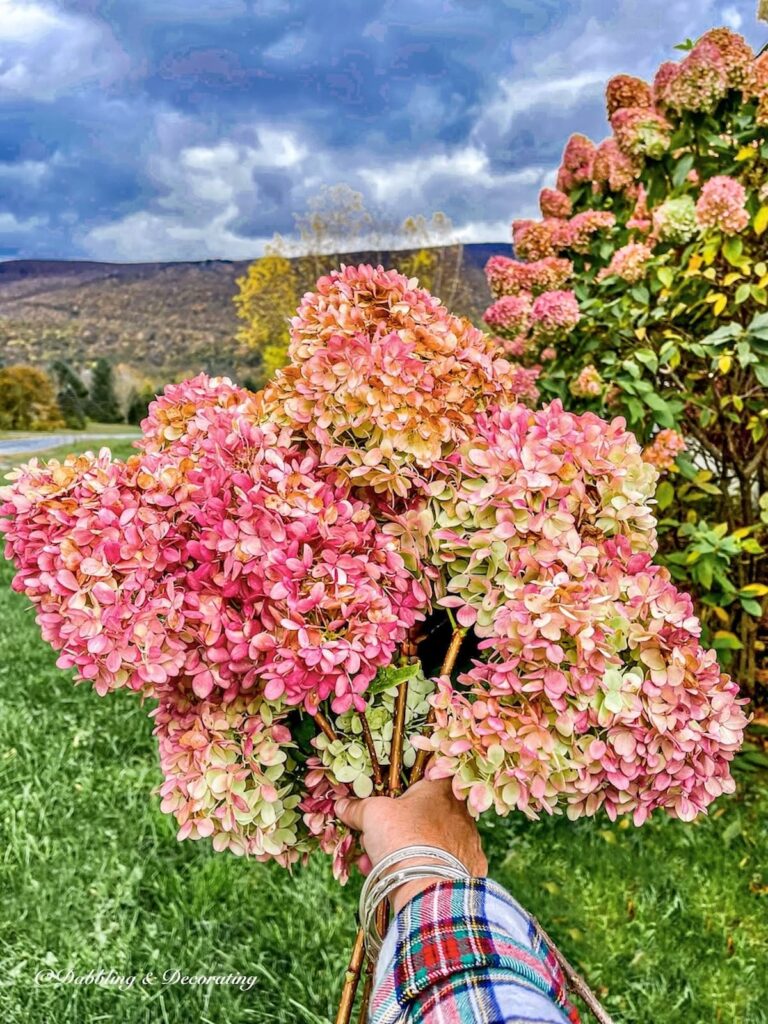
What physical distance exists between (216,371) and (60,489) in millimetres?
7016

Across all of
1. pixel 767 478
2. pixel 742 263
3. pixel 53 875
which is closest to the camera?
pixel 742 263

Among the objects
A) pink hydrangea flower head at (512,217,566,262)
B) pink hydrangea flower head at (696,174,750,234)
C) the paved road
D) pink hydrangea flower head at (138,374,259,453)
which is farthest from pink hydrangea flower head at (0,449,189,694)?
the paved road

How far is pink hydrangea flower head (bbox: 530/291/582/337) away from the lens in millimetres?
1807

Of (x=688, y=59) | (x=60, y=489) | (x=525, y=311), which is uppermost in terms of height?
(x=688, y=59)

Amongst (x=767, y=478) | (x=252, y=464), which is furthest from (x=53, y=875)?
(x=767, y=478)

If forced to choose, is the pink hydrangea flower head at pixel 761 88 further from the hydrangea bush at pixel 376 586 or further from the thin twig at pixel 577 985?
the thin twig at pixel 577 985

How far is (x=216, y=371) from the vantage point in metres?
7.50

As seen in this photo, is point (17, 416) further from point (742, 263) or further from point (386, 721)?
point (386, 721)

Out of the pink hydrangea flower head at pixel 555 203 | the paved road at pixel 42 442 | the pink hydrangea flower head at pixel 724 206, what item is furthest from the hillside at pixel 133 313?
the pink hydrangea flower head at pixel 724 206

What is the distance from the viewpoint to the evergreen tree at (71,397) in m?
6.90

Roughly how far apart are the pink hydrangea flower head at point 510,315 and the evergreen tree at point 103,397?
18.4 feet

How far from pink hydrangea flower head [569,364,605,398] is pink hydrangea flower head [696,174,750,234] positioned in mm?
380

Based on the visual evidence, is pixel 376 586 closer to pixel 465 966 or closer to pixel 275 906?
pixel 465 966

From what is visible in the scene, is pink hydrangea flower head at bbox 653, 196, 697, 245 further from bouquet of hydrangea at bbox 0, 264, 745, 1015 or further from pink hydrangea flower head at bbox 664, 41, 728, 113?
bouquet of hydrangea at bbox 0, 264, 745, 1015
